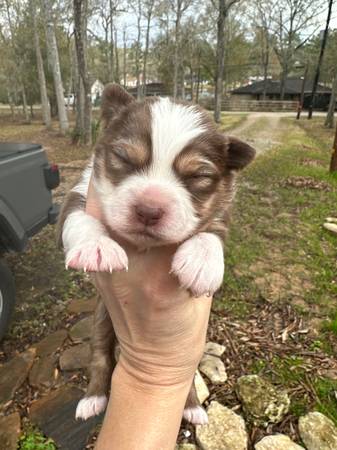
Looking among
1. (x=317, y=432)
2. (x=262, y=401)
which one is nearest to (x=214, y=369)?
(x=262, y=401)

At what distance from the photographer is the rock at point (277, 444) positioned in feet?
10.2

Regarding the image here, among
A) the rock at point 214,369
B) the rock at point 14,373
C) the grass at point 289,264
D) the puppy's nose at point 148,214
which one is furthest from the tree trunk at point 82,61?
the puppy's nose at point 148,214

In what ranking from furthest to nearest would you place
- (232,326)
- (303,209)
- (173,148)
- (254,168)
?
1. (254,168)
2. (303,209)
3. (232,326)
4. (173,148)

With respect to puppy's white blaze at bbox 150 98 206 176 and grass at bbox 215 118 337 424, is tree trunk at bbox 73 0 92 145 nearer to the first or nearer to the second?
grass at bbox 215 118 337 424

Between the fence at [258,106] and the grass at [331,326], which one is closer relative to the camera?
the grass at [331,326]

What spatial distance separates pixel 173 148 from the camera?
237cm

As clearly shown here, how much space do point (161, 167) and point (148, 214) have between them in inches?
15.2

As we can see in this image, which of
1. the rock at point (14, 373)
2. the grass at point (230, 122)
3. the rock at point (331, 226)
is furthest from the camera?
the grass at point (230, 122)

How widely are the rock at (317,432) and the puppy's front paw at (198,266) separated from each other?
1.89 metres

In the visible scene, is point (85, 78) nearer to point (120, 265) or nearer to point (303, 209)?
point (303, 209)

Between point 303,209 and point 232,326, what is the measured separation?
539cm

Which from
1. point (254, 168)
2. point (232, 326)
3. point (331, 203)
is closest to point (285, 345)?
point (232, 326)

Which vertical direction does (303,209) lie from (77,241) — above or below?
below

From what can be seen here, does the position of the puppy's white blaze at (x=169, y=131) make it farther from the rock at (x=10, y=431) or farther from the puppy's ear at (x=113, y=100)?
the rock at (x=10, y=431)
